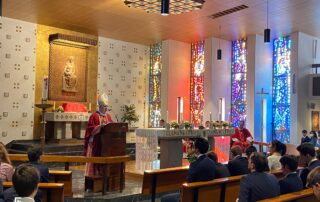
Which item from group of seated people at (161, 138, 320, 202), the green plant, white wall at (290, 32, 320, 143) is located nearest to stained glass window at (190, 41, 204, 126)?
the green plant

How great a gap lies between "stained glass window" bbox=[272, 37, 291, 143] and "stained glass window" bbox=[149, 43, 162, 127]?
4365 millimetres

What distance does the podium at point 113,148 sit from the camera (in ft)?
21.2

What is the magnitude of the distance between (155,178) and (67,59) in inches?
328

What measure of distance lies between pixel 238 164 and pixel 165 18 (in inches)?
284

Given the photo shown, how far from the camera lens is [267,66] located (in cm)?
1387

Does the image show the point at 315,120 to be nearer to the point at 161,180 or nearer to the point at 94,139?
the point at 161,180

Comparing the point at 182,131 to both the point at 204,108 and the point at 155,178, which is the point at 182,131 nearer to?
the point at 155,178

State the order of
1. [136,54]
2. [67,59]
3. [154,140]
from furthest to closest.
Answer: [136,54] → [67,59] → [154,140]

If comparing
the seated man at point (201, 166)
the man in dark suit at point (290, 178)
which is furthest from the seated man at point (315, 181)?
the seated man at point (201, 166)

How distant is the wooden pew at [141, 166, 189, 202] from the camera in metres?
5.58

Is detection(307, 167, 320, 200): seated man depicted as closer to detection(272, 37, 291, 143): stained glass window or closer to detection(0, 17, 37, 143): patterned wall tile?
detection(0, 17, 37, 143): patterned wall tile

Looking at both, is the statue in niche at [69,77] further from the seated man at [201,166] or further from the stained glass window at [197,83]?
the seated man at [201,166]

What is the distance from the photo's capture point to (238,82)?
565 inches

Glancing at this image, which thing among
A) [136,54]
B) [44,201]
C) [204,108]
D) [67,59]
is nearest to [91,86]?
[67,59]
